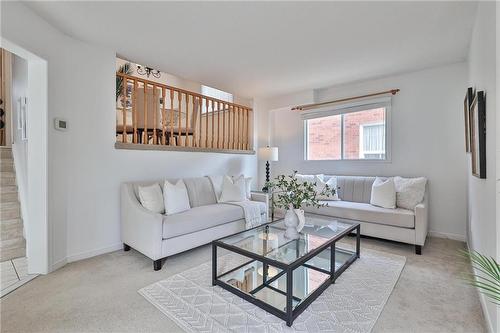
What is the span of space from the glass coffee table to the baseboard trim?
53.1 inches

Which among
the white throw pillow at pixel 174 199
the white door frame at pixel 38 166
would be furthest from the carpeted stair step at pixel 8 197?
the white throw pillow at pixel 174 199

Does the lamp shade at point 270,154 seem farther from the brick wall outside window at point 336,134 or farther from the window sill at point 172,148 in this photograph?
the brick wall outside window at point 336,134

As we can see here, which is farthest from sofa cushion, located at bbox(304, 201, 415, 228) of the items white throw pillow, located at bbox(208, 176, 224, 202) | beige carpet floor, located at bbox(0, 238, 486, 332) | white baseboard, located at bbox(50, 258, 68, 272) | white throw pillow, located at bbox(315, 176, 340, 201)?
white baseboard, located at bbox(50, 258, 68, 272)

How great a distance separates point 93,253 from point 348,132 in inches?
163

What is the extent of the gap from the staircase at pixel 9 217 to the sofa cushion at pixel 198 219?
1.75 m

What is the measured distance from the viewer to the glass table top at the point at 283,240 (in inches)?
78.8

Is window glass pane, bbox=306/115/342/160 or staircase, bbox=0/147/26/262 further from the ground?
window glass pane, bbox=306/115/342/160

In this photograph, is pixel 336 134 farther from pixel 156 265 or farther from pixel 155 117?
pixel 156 265

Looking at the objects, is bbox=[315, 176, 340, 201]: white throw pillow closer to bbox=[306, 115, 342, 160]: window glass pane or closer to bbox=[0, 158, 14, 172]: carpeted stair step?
bbox=[306, 115, 342, 160]: window glass pane

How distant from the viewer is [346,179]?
3.98 metres

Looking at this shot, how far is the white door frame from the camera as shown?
7.72 ft

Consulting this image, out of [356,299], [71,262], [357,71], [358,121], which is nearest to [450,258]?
[356,299]

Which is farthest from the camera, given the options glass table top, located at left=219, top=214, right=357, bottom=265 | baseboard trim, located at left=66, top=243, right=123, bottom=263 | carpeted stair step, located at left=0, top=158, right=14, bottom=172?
carpeted stair step, located at left=0, top=158, right=14, bottom=172

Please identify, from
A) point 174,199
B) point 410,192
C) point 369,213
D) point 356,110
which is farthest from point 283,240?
point 356,110
